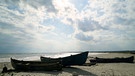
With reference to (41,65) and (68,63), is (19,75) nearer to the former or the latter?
(41,65)

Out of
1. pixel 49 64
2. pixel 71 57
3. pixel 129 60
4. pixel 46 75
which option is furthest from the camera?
pixel 129 60

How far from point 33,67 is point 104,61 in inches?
643

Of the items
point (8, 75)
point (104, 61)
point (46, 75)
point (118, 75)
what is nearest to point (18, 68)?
point (8, 75)

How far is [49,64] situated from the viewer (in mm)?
18375

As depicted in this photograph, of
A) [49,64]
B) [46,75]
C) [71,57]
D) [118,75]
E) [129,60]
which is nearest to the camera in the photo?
[118,75]

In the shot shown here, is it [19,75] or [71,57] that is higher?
[71,57]

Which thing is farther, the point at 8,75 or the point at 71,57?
the point at 71,57

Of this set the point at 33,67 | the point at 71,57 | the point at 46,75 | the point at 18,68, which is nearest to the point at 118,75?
the point at 46,75

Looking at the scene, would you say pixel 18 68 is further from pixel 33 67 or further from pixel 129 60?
pixel 129 60

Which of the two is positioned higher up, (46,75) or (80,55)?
(80,55)

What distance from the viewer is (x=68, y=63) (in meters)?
21.6

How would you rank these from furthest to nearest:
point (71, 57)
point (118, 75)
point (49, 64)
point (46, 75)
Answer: point (71, 57), point (49, 64), point (46, 75), point (118, 75)

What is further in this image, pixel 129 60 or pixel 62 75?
pixel 129 60

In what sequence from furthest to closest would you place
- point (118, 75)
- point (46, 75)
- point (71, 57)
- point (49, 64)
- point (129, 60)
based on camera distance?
point (129, 60), point (71, 57), point (49, 64), point (46, 75), point (118, 75)
